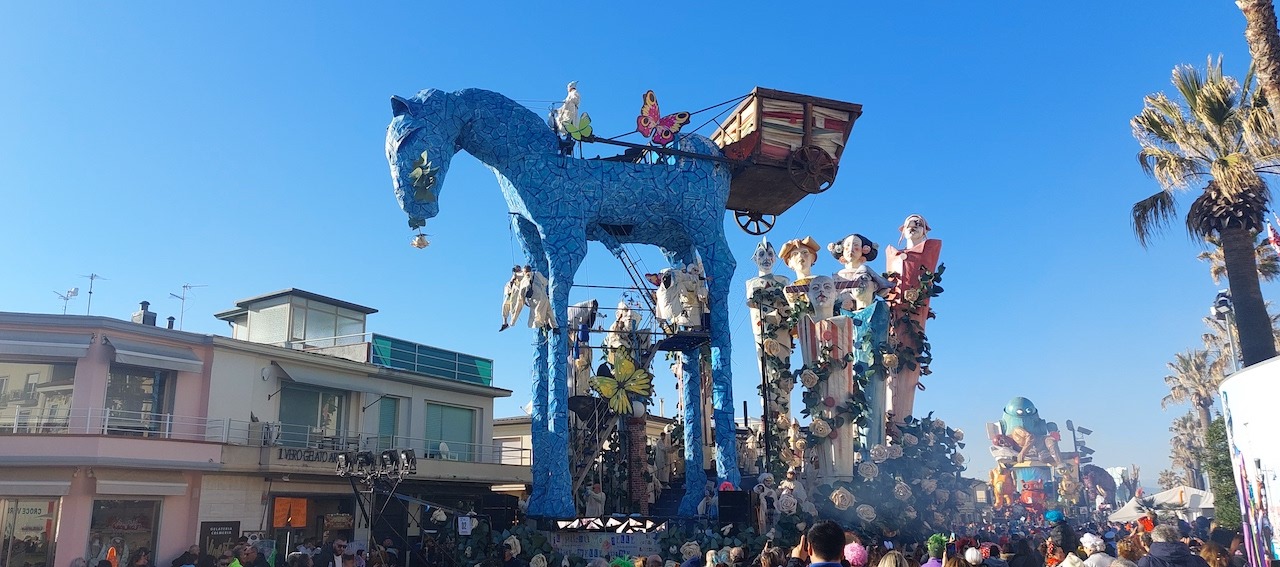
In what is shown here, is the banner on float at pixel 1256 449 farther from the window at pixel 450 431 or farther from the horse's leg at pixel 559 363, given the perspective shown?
the window at pixel 450 431

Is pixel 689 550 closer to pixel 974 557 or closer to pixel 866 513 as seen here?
pixel 866 513

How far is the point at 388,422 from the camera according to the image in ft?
87.8

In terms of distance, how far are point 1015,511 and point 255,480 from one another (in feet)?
93.9

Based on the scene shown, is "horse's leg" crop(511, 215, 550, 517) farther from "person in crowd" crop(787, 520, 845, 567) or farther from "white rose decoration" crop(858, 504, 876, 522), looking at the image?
"person in crowd" crop(787, 520, 845, 567)

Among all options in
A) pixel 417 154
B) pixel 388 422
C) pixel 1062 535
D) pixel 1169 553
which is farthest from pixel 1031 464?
pixel 1169 553

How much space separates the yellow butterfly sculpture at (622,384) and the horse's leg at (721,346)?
1787mm

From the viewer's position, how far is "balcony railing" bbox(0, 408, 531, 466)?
19438mm

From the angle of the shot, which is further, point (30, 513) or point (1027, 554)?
point (30, 513)

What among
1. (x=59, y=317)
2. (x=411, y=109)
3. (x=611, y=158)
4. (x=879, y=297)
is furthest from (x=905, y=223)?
(x=59, y=317)

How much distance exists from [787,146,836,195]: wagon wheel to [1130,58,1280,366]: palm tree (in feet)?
24.3

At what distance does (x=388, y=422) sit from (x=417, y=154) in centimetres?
1099

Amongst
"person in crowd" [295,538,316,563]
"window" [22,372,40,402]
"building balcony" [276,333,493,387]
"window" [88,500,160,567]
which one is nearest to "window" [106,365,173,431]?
"window" [22,372,40,402]

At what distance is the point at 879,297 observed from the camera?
2380 cm

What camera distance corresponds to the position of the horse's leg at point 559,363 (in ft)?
61.2
